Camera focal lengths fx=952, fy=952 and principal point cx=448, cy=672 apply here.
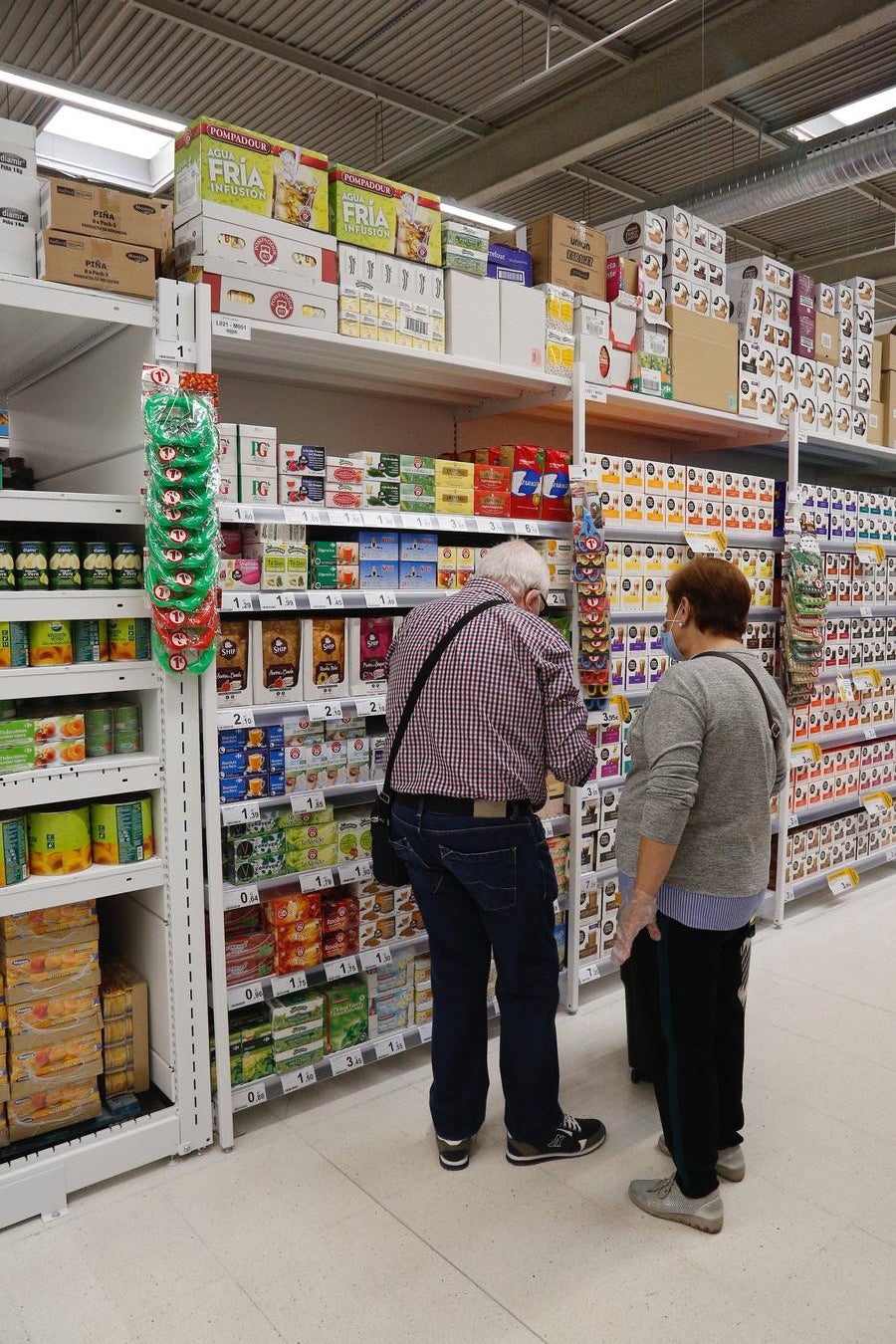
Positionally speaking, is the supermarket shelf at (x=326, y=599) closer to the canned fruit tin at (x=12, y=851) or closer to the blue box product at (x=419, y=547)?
the blue box product at (x=419, y=547)

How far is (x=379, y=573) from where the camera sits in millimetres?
3260

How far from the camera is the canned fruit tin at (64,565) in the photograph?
2625mm

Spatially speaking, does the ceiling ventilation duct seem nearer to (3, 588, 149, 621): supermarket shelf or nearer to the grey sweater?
the grey sweater

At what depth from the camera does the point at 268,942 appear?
122 inches

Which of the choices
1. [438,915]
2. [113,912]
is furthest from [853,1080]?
[113,912]

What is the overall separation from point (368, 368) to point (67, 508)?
4.22 feet

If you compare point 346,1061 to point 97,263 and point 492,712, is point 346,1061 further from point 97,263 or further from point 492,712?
point 97,263

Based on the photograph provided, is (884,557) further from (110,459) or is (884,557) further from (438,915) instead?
(110,459)

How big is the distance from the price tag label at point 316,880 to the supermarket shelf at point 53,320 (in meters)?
1.75

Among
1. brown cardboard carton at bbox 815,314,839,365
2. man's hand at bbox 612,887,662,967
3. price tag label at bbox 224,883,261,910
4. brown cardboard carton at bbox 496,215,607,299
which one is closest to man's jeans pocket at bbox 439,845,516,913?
man's hand at bbox 612,887,662,967

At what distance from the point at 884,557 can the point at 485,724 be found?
392 cm

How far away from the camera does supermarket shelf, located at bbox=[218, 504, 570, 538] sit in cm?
284

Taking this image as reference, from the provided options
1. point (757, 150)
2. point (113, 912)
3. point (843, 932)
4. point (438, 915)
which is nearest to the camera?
point (438, 915)

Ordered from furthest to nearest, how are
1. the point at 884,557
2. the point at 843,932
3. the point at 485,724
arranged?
1. the point at 884,557
2. the point at 843,932
3. the point at 485,724
